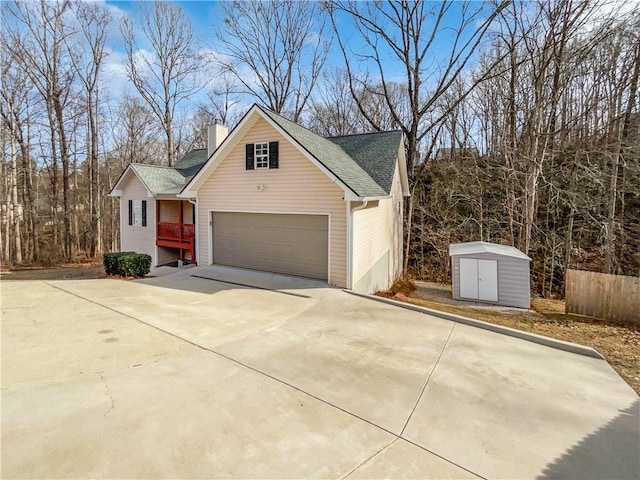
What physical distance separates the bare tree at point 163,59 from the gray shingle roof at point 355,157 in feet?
47.6

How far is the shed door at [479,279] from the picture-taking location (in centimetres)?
1319

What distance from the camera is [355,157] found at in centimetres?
1410

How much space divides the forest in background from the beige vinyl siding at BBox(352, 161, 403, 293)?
3.00 m

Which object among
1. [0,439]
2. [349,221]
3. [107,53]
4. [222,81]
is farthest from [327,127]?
[0,439]

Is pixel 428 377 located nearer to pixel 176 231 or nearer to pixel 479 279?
pixel 479 279

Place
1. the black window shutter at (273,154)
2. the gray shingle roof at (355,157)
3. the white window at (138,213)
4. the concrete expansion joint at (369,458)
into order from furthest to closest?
1. the white window at (138,213)
2. the black window shutter at (273,154)
3. the gray shingle roof at (355,157)
4. the concrete expansion joint at (369,458)

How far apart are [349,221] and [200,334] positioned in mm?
5014

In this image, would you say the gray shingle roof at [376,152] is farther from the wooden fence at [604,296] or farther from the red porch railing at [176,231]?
the red porch railing at [176,231]

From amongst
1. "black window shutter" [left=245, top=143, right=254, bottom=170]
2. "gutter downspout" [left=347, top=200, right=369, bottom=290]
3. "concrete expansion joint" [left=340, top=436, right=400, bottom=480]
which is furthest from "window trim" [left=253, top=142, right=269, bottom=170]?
"concrete expansion joint" [left=340, top=436, right=400, bottom=480]

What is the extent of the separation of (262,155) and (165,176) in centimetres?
825

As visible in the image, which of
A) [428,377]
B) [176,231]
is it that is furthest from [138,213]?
[428,377]

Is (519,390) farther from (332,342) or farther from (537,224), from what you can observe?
(537,224)

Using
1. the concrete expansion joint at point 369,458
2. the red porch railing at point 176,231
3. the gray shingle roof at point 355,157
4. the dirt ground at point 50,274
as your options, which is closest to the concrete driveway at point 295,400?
the concrete expansion joint at point 369,458

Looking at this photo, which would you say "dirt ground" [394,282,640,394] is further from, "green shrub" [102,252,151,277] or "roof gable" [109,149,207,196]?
"roof gable" [109,149,207,196]
